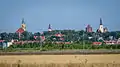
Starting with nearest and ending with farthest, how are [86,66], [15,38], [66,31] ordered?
[86,66] → [15,38] → [66,31]

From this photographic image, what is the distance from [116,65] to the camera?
1761 cm

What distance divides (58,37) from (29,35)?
9.86 metres

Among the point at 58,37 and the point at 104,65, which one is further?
the point at 58,37

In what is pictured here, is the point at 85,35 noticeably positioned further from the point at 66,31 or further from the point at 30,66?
the point at 30,66

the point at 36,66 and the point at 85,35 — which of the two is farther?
the point at 85,35

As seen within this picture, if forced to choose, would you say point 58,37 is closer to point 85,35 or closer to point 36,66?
point 85,35

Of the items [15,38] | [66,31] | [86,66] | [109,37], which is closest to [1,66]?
[86,66]

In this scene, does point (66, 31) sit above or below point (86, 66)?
above

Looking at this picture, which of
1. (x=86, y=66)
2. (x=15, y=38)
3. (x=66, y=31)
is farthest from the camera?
(x=66, y=31)

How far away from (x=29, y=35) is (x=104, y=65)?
75.3 metres

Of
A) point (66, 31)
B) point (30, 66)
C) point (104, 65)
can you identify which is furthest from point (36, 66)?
point (66, 31)

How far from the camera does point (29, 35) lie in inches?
3612

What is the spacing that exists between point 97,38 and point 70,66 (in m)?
70.2

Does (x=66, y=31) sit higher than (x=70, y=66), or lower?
higher
